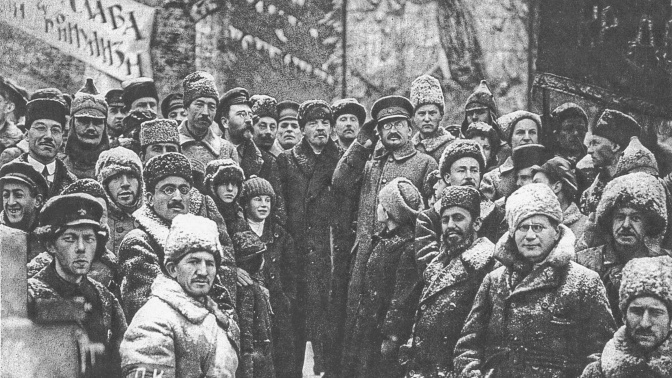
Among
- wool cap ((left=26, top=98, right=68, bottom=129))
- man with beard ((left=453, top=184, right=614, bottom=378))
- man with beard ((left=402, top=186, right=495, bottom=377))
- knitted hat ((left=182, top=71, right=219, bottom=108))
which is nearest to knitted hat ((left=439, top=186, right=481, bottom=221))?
man with beard ((left=402, top=186, right=495, bottom=377))

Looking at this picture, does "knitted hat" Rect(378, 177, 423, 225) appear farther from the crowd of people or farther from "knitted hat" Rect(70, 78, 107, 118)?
"knitted hat" Rect(70, 78, 107, 118)

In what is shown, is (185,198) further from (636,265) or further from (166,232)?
(636,265)

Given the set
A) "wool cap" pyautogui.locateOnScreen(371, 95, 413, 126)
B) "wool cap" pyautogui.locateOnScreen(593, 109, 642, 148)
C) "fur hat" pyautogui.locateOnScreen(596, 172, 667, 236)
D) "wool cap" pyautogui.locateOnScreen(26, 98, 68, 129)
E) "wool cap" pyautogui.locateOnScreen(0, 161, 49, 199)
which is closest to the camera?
"fur hat" pyautogui.locateOnScreen(596, 172, 667, 236)

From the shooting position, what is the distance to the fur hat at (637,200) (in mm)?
8617

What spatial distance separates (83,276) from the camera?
8180 mm

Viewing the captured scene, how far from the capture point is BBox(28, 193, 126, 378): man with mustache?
8.05 metres

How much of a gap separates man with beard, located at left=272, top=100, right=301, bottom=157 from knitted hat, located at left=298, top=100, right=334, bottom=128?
50cm

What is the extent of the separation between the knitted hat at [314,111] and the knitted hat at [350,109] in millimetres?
331

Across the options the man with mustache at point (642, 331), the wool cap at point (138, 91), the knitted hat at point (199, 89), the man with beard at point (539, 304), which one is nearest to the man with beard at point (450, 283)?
the man with beard at point (539, 304)

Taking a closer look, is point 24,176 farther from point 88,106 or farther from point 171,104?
point 171,104

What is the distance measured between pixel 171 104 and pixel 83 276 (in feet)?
10.7

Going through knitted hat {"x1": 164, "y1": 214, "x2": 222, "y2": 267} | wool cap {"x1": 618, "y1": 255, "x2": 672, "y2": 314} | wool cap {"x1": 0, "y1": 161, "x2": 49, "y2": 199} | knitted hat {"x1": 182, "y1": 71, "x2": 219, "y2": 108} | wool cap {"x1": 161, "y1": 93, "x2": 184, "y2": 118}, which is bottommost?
wool cap {"x1": 618, "y1": 255, "x2": 672, "y2": 314}

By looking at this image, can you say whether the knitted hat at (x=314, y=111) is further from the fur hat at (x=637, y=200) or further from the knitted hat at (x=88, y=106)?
the fur hat at (x=637, y=200)

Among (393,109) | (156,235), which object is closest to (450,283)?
(156,235)
